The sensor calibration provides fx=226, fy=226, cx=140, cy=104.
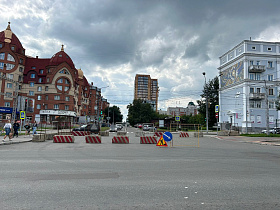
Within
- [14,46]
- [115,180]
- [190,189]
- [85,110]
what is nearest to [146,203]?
[190,189]

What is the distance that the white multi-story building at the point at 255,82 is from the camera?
156 ft

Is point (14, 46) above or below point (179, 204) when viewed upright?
above

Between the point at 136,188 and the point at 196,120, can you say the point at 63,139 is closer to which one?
the point at 136,188

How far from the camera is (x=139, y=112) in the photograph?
8938 centimetres

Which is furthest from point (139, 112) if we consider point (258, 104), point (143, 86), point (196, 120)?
point (143, 86)

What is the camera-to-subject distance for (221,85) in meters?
58.9

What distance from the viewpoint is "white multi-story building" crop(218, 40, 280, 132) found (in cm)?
4744

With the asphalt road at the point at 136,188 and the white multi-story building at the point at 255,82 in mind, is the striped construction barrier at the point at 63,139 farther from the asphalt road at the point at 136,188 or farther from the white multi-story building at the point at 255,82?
the white multi-story building at the point at 255,82

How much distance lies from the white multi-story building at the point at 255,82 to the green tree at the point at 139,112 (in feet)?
138

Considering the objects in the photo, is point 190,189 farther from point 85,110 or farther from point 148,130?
point 85,110

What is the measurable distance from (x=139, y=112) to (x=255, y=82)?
159ft

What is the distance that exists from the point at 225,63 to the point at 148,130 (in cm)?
2987

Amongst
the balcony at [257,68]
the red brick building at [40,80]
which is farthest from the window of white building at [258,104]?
the red brick building at [40,80]

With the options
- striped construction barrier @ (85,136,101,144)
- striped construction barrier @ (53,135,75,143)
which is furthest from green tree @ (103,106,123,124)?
striped construction barrier @ (85,136,101,144)
